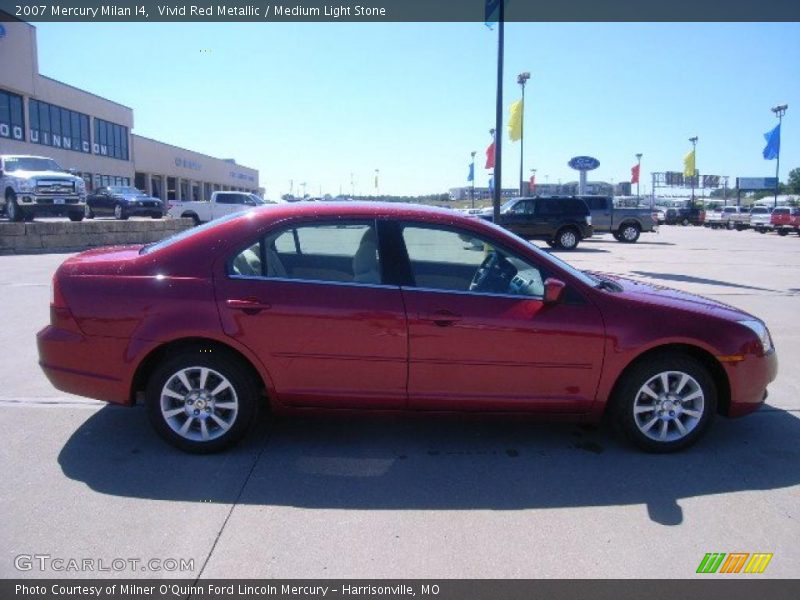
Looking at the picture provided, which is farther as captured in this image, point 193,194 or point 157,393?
point 193,194

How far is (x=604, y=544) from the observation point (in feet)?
9.46

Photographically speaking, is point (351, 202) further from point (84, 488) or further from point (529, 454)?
point (84, 488)

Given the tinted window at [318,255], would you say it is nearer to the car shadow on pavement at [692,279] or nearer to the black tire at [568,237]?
the car shadow on pavement at [692,279]

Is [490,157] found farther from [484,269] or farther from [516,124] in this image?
[484,269]

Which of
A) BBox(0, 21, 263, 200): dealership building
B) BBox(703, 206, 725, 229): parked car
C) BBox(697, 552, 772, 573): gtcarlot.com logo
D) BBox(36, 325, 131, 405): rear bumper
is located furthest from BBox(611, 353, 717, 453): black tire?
BBox(703, 206, 725, 229): parked car

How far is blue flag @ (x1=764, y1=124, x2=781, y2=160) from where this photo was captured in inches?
1563

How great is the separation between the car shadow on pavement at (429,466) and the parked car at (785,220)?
3509 cm

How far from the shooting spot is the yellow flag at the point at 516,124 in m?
23.5

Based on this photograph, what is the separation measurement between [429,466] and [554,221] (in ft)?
59.6

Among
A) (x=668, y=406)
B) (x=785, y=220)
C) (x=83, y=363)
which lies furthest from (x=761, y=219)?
(x=83, y=363)
